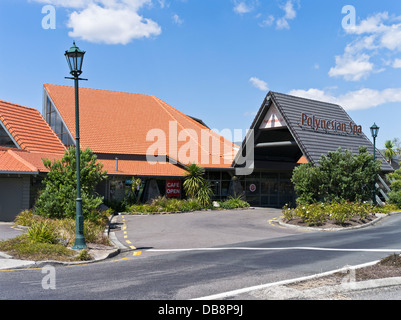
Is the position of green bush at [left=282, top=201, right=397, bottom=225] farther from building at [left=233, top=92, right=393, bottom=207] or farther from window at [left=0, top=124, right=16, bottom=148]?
window at [left=0, top=124, right=16, bottom=148]

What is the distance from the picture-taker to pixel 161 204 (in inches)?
1155

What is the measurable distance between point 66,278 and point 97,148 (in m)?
22.2

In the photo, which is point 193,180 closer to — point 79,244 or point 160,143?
point 160,143

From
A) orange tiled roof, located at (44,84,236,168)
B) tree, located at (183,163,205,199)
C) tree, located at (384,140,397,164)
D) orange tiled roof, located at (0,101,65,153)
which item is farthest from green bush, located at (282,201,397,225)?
tree, located at (384,140,397,164)

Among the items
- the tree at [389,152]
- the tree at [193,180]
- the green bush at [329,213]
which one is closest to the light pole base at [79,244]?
the green bush at [329,213]

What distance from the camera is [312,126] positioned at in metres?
28.9

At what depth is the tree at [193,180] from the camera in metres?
30.8

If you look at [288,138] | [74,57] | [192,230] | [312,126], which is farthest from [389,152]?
[74,57]

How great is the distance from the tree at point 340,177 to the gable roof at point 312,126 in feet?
3.21

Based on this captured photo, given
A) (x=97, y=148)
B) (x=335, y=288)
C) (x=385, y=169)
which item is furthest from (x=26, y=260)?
(x=385, y=169)

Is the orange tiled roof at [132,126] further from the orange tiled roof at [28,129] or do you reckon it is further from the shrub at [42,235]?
the shrub at [42,235]

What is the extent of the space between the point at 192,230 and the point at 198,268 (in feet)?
32.0

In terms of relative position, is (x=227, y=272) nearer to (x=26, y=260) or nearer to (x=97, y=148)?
(x=26, y=260)

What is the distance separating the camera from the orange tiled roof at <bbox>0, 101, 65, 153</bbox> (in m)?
27.3
